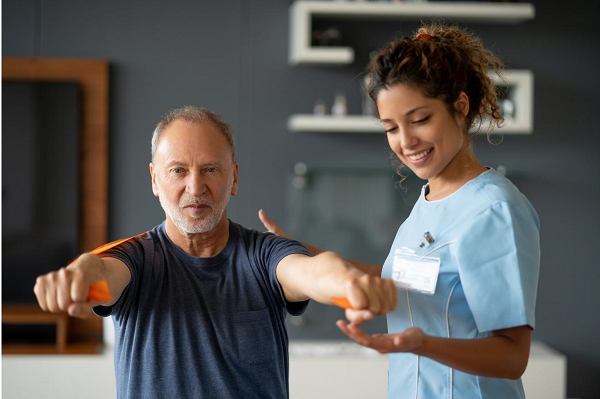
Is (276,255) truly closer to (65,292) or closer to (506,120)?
(65,292)

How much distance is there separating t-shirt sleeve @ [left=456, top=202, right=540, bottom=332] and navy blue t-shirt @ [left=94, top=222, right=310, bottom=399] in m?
0.38

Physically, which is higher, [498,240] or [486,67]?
[486,67]

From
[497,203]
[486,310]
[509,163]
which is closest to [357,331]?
[486,310]

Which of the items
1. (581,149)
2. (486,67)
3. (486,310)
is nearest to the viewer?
(486,310)

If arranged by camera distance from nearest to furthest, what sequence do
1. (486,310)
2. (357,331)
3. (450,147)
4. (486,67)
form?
(357,331) → (486,310) → (450,147) → (486,67)

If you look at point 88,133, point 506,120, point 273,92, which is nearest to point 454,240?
point 506,120

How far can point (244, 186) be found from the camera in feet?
12.8

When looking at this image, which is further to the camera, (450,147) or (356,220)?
(356,220)

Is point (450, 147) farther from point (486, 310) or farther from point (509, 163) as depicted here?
point (509, 163)

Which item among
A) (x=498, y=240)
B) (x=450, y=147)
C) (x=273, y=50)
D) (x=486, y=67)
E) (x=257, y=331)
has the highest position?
(x=273, y=50)

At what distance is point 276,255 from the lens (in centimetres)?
155

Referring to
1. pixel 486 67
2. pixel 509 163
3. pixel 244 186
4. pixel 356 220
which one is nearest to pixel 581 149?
pixel 509 163

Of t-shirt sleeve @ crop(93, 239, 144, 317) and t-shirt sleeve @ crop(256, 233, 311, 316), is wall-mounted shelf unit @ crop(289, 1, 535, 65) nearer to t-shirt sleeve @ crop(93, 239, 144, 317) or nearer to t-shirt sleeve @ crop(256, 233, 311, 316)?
t-shirt sleeve @ crop(256, 233, 311, 316)

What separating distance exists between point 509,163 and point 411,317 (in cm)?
271
